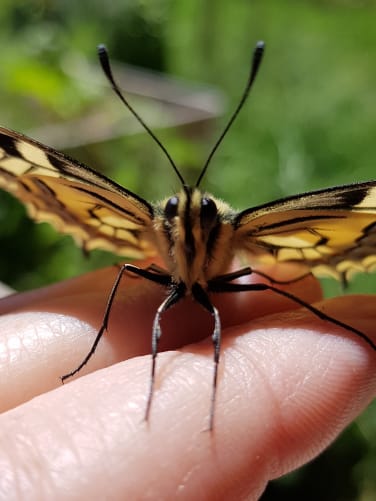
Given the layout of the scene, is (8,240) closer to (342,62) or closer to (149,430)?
(149,430)

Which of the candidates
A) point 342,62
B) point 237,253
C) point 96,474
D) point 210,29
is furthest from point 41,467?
point 210,29

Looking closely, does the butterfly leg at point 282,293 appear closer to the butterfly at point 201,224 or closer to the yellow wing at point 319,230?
the butterfly at point 201,224

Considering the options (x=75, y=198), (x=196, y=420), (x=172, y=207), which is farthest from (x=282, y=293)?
(x=75, y=198)

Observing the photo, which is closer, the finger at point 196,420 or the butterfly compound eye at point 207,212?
the finger at point 196,420

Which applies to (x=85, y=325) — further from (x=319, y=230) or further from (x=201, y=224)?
(x=319, y=230)

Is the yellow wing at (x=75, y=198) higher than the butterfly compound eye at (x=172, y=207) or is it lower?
higher

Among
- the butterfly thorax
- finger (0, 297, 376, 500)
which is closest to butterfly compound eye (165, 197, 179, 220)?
the butterfly thorax

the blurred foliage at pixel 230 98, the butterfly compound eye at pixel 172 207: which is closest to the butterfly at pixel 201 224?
the butterfly compound eye at pixel 172 207
